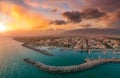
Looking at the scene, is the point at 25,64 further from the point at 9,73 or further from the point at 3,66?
the point at 9,73

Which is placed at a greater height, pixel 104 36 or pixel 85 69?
pixel 104 36

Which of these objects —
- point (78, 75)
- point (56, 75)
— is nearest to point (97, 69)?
point (78, 75)

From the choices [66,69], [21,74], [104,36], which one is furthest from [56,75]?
[104,36]

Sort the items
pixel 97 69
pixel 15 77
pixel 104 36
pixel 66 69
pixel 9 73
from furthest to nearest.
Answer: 1. pixel 104 36
2. pixel 97 69
3. pixel 66 69
4. pixel 9 73
5. pixel 15 77

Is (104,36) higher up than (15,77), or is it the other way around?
(104,36)

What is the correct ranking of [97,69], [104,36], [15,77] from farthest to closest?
[104,36] → [97,69] → [15,77]

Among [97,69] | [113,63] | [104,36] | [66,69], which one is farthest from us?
[104,36]

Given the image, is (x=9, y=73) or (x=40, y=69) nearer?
(x=9, y=73)

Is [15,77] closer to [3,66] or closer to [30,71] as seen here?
[30,71]

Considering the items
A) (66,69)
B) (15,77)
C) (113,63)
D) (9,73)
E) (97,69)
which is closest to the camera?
(15,77)
